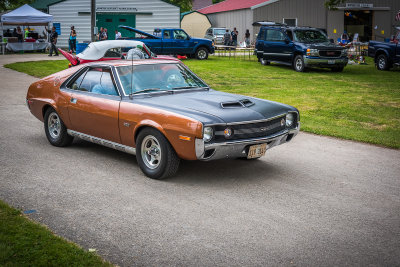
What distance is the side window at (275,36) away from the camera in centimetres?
2130

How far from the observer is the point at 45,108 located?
7438mm

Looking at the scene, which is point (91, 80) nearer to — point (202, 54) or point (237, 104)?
point (237, 104)

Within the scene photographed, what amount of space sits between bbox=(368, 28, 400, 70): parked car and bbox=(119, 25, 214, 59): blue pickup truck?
895 centimetres

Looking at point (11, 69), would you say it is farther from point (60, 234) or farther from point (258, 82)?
point (60, 234)

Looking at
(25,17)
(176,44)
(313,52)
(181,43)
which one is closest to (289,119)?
(313,52)

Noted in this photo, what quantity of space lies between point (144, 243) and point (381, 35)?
41.5 metres

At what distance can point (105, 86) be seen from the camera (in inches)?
256

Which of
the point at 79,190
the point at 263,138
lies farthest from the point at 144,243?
the point at 263,138

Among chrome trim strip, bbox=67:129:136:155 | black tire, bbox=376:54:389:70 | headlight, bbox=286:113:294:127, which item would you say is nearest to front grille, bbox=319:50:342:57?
black tire, bbox=376:54:389:70

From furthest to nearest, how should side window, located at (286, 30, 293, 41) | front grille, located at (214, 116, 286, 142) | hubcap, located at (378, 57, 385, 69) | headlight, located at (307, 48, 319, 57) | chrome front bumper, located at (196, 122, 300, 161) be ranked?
hubcap, located at (378, 57, 385, 69)
side window, located at (286, 30, 293, 41)
headlight, located at (307, 48, 319, 57)
front grille, located at (214, 116, 286, 142)
chrome front bumper, located at (196, 122, 300, 161)

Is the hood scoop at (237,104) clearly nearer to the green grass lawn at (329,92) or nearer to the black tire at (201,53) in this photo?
the green grass lawn at (329,92)

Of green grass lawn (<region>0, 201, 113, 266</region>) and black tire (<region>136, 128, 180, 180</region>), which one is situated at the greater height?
black tire (<region>136, 128, 180, 180</region>)

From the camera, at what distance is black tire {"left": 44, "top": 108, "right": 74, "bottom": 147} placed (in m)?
7.11

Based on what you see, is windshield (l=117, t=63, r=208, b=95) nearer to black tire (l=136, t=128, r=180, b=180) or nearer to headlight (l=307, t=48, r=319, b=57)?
black tire (l=136, t=128, r=180, b=180)
